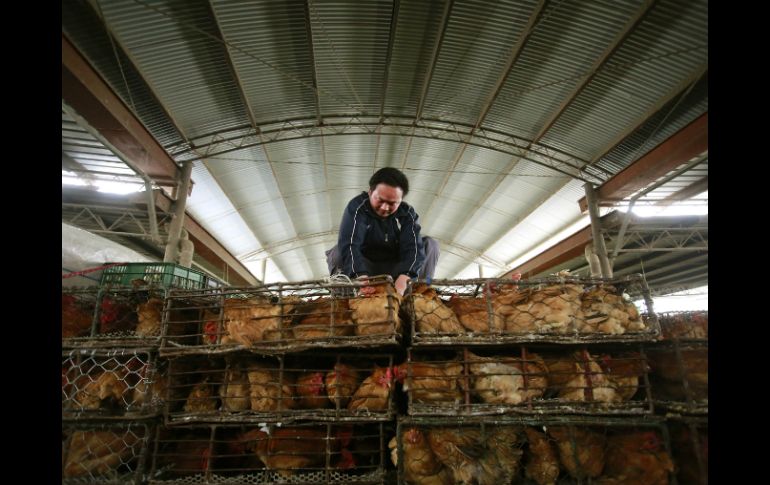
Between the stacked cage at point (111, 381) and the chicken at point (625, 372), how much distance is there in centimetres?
275

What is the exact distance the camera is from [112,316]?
8.46 feet

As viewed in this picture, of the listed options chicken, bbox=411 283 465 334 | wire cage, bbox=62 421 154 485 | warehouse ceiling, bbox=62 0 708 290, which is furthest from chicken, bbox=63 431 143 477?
warehouse ceiling, bbox=62 0 708 290

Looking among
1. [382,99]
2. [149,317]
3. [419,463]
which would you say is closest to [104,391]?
[149,317]

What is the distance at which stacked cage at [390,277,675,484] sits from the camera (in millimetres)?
1992

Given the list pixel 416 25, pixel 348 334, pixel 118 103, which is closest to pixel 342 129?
pixel 416 25

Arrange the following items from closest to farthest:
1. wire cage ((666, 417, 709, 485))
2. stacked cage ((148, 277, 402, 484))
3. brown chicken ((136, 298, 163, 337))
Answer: wire cage ((666, 417, 709, 485)), stacked cage ((148, 277, 402, 484)), brown chicken ((136, 298, 163, 337))

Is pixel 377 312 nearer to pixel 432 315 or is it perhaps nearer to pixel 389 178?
pixel 432 315

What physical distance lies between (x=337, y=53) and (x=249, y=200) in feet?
22.5

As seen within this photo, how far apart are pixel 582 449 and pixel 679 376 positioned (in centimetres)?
64

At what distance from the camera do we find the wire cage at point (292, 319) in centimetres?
210

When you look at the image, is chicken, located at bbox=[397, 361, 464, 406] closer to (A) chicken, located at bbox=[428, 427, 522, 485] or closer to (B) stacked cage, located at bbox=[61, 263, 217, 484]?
(A) chicken, located at bbox=[428, 427, 522, 485]

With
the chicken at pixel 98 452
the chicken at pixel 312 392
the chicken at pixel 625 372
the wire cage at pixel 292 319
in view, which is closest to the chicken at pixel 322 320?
the wire cage at pixel 292 319

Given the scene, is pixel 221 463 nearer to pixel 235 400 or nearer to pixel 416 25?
pixel 235 400

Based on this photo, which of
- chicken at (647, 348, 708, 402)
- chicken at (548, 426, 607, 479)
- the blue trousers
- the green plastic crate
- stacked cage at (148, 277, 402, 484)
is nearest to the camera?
chicken at (647, 348, 708, 402)
